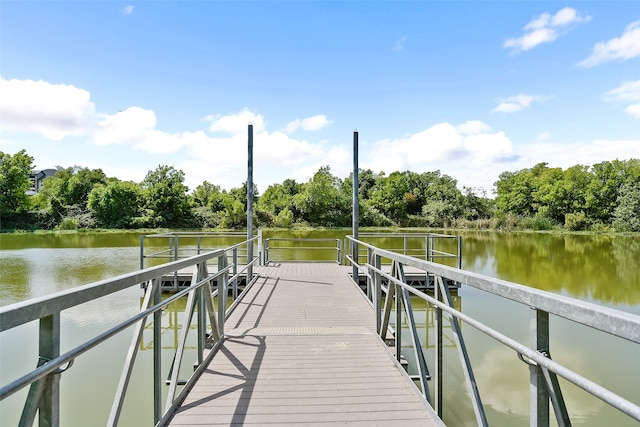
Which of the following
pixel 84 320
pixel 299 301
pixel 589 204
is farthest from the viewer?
pixel 589 204

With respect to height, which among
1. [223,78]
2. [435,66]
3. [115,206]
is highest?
[435,66]

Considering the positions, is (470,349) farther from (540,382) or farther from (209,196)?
(209,196)

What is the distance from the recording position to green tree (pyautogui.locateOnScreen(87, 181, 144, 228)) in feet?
113

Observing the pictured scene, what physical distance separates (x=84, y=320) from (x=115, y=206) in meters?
31.6

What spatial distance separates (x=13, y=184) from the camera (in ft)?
107

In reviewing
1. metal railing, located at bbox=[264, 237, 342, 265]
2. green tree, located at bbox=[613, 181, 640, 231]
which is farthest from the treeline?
metal railing, located at bbox=[264, 237, 342, 265]

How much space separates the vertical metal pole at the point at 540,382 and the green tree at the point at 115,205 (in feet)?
127

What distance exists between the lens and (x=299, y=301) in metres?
5.88

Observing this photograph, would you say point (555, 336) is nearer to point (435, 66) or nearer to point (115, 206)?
point (435, 66)

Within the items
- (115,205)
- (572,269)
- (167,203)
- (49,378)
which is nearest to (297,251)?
(572,269)

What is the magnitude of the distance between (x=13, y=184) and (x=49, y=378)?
41256 mm

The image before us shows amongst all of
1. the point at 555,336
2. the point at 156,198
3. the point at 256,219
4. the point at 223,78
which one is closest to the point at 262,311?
the point at 555,336

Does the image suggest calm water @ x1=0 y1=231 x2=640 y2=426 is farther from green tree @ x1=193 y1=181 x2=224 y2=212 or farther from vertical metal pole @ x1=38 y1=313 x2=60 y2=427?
green tree @ x1=193 y1=181 x2=224 y2=212

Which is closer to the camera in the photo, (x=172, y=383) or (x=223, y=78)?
(x=172, y=383)
